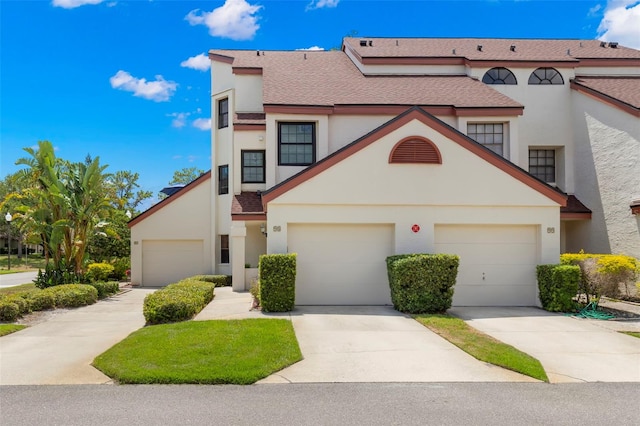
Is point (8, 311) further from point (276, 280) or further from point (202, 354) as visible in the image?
point (202, 354)

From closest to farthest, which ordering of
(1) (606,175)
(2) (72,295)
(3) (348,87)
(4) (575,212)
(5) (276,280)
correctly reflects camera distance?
(5) (276,280) → (2) (72,295) → (1) (606,175) → (4) (575,212) → (3) (348,87)

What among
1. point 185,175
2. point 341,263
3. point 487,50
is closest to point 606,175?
point 487,50

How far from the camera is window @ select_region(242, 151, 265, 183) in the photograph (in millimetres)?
19047

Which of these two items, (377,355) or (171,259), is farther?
(171,259)

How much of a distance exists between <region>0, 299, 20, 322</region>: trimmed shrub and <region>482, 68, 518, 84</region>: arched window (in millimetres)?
18413

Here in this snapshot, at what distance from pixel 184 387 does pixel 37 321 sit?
747 centimetres

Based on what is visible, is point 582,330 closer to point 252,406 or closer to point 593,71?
point 252,406

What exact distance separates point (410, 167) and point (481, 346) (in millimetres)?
5872

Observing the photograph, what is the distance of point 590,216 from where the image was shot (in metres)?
17.1

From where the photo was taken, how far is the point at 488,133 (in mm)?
17328

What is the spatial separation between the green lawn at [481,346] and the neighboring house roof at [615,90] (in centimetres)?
1038

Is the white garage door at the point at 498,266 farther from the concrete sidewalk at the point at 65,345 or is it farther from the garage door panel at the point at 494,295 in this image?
the concrete sidewalk at the point at 65,345

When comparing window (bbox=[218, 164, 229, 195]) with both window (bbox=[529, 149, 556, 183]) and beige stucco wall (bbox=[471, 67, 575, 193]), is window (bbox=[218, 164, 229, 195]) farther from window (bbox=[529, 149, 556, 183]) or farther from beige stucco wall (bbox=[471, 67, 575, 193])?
window (bbox=[529, 149, 556, 183])

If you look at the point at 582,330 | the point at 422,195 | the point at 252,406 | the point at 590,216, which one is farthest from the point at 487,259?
the point at 252,406
